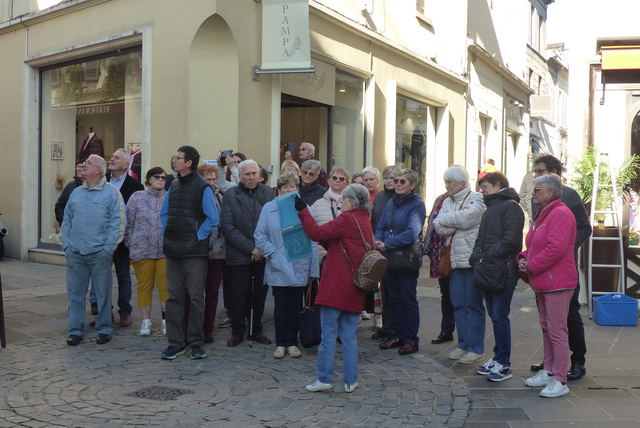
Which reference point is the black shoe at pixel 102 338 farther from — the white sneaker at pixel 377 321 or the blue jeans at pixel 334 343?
the white sneaker at pixel 377 321

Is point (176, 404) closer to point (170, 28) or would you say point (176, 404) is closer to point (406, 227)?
point (406, 227)

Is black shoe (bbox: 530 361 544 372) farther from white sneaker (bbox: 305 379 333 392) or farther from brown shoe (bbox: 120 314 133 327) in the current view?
brown shoe (bbox: 120 314 133 327)

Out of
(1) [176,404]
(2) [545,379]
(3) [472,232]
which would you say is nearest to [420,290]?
(3) [472,232]

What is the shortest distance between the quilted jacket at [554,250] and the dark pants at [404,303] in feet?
5.13


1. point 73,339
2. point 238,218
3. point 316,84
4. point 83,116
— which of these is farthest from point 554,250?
point 83,116

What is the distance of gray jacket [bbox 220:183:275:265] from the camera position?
7367 millimetres

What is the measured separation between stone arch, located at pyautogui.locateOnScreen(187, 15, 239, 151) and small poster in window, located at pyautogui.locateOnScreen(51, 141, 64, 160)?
4.32 metres

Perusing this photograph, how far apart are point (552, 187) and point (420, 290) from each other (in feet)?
17.7

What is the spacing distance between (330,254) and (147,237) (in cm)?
263

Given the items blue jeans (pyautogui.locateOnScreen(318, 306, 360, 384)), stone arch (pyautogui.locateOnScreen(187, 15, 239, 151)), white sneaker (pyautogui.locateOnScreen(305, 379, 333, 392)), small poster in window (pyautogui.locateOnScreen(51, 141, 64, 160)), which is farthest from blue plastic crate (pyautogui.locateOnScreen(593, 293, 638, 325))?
small poster in window (pyautogui.locateOnScreen(51, 141, 64, 160))

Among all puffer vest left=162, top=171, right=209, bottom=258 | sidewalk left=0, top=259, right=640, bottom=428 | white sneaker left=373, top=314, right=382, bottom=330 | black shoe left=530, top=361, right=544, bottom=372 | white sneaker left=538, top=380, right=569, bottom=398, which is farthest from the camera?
white sneaker left=373, top=314, right=382, bottom=330

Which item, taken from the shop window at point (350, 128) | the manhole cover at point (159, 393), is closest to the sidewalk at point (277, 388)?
the manhole cover at point (159, 393)

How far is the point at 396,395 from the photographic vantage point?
5.85 m

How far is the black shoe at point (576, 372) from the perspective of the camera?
6.21 m
